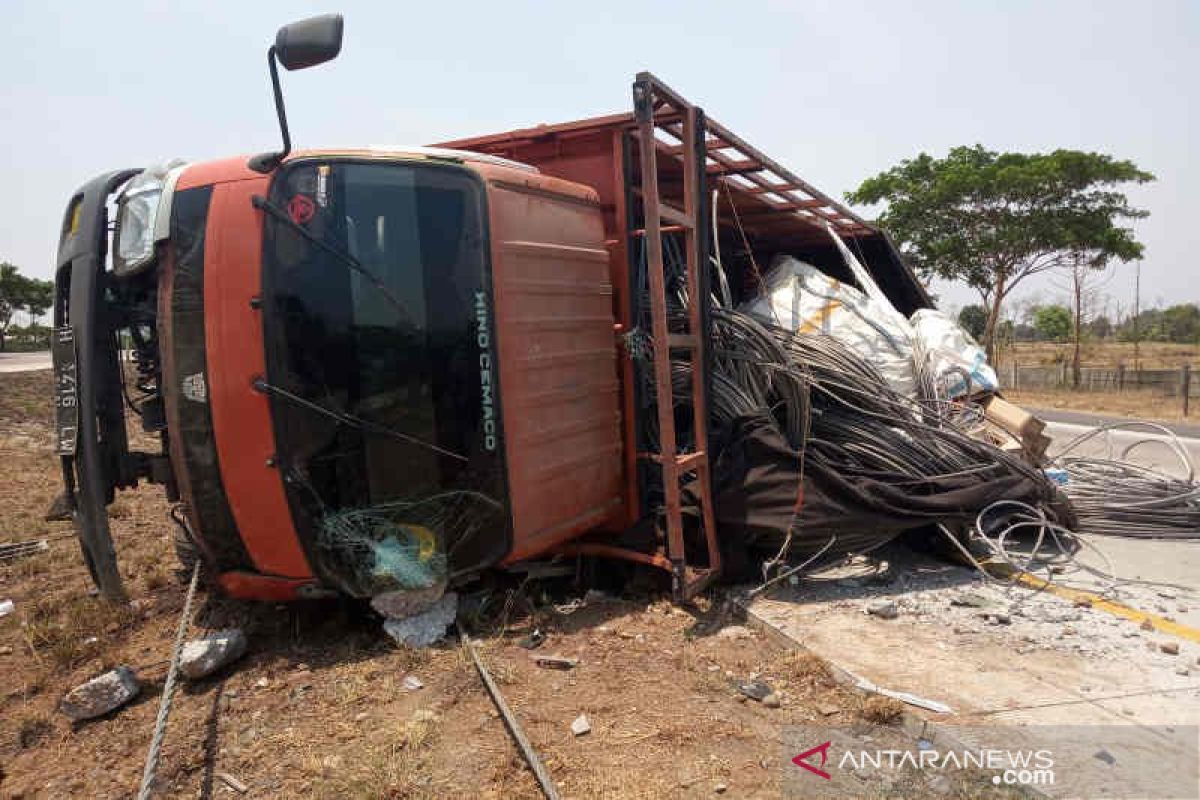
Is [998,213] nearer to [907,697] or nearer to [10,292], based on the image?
[907,697]

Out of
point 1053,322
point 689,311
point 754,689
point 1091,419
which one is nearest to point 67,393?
point 689,311

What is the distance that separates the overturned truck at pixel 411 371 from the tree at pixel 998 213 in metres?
19.1

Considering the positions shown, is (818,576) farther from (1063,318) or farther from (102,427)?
(1063,318)

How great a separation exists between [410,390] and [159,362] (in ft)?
3.67

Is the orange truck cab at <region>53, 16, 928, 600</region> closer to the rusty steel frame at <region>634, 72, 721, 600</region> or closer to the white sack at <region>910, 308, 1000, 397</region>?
the rusty steel frame at <region>634, 72, 721, 600</region>

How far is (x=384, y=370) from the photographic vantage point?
3121mm

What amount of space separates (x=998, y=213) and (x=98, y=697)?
2283 centimetres

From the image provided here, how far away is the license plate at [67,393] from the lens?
3137 millimetres

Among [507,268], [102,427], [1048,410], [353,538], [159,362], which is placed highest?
[507,268]

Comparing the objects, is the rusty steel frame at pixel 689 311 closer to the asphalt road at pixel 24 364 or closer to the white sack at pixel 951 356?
the white sack at pixel 951 356

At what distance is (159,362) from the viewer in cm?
321

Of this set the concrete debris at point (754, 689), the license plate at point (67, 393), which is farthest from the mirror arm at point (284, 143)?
the concrete debris at point (754, 689)

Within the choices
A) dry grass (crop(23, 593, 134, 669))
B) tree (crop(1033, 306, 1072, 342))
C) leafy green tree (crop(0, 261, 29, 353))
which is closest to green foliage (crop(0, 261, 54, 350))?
leafy green tree (crop(0, 261, 29, 353))

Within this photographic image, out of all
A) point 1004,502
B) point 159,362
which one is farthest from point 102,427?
point 1004,502
